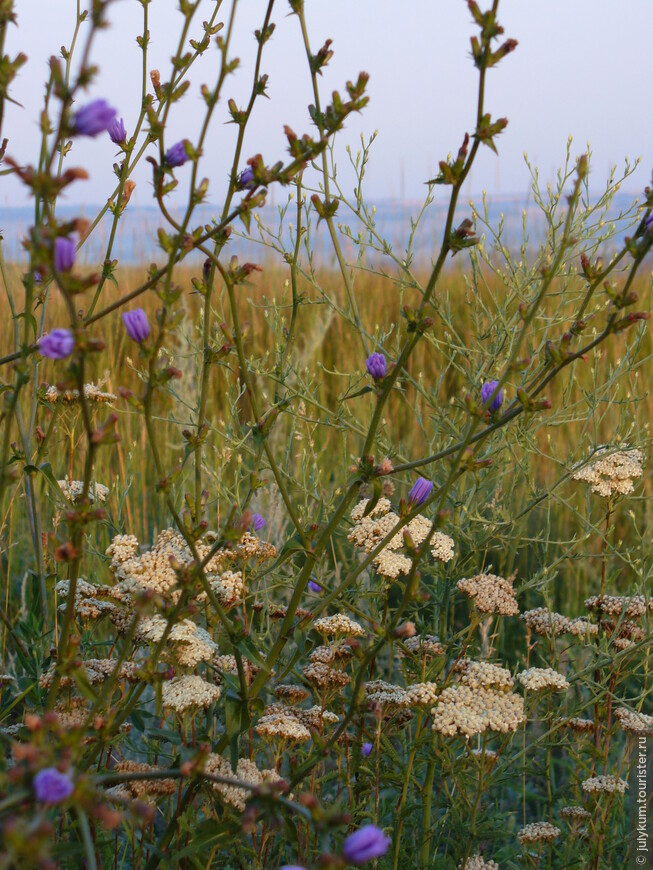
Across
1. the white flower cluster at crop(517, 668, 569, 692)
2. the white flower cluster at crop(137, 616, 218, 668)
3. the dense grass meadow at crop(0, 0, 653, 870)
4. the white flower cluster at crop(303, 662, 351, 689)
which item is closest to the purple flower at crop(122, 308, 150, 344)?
the dense grass meadow at crop(0, 0, 653, 870)

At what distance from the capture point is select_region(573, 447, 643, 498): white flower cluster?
2152 mm

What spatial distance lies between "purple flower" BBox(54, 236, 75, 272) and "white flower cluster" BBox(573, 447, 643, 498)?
1.54 m

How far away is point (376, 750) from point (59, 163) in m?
1.36

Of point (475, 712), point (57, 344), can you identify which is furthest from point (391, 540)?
point (57, 344)

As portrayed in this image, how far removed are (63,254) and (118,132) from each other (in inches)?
36.2

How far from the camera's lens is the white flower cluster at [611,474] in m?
2.15

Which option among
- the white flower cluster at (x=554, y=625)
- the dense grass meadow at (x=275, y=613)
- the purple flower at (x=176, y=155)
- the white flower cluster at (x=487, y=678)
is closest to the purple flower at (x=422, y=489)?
the dense grass meadow at (x=275, y=613)

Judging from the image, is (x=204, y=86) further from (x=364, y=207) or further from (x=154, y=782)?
(x=364, y=207)

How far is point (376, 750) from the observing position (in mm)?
1623

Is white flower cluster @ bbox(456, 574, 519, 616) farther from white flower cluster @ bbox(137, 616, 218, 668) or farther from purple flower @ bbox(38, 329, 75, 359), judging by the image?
purple flower @ bbox(38, 329, 75, 359)

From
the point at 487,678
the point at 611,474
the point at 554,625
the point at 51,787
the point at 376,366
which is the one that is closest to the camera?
the point at 51,787

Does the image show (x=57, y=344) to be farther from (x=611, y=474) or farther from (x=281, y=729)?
(x=611, y=474)

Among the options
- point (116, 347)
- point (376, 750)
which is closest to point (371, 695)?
point (376, 750)

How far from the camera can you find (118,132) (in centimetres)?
177
